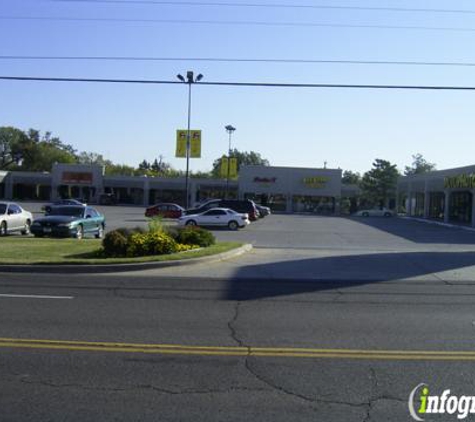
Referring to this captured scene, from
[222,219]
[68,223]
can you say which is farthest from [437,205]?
[68,223]

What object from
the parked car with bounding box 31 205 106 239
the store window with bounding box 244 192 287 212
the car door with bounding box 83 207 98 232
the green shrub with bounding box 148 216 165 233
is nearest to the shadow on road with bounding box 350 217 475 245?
the car door with bounding box 83 207 98 232

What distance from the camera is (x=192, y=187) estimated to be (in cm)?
8294

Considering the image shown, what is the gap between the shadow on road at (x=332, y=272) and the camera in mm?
12547

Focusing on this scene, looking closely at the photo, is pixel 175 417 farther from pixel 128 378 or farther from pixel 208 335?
pixel 208 335

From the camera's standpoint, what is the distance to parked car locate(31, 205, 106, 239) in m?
24.5

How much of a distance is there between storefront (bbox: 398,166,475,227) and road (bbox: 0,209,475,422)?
3916 centimetres

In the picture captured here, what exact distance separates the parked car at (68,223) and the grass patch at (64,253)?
339 centimetres

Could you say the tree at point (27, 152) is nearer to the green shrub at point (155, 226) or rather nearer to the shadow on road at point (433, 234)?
the shadow on road at point (433, 234)

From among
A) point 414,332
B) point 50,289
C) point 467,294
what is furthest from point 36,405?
point 467,294

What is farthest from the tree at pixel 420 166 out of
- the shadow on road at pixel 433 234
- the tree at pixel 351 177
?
the shadow on road at pixel 433 234

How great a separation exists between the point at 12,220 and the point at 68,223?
360 cm

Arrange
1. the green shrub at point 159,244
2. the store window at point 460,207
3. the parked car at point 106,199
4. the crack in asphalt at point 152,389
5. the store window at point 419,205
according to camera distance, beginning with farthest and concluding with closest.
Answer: the parked car at point 106,199
the store window at point 419,205
the store window at point 460,207
the green shrub at point 159,244
the crack in asphalt at point 152,389

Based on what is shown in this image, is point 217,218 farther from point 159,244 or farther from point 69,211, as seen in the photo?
point 159,244

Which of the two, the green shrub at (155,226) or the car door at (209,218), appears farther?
the car door at (209,218)
